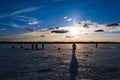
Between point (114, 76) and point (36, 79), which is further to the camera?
point (114, 76)

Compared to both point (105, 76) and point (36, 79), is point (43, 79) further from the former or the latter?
point (105, 76)

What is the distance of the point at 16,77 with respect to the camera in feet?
79.7

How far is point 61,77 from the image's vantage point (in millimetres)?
24656

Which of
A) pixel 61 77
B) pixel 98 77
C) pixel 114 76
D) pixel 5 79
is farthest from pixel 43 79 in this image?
pixel 114 76

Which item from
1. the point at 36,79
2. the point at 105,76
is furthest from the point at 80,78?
the point at 36,79

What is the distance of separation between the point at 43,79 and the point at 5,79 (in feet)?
13.4

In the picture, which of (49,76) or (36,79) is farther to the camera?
(49,76)

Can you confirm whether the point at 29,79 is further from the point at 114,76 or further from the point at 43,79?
the point at 114,76

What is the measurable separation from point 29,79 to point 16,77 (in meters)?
1.92

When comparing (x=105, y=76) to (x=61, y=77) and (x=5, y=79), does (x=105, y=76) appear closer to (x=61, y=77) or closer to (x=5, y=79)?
(x=61, y=77)

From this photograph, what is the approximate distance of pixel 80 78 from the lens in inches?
941

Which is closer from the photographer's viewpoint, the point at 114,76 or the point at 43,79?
the point at 43,79

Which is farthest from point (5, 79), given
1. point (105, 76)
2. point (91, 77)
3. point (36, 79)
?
point (105, 76)

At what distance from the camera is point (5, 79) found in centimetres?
2316
